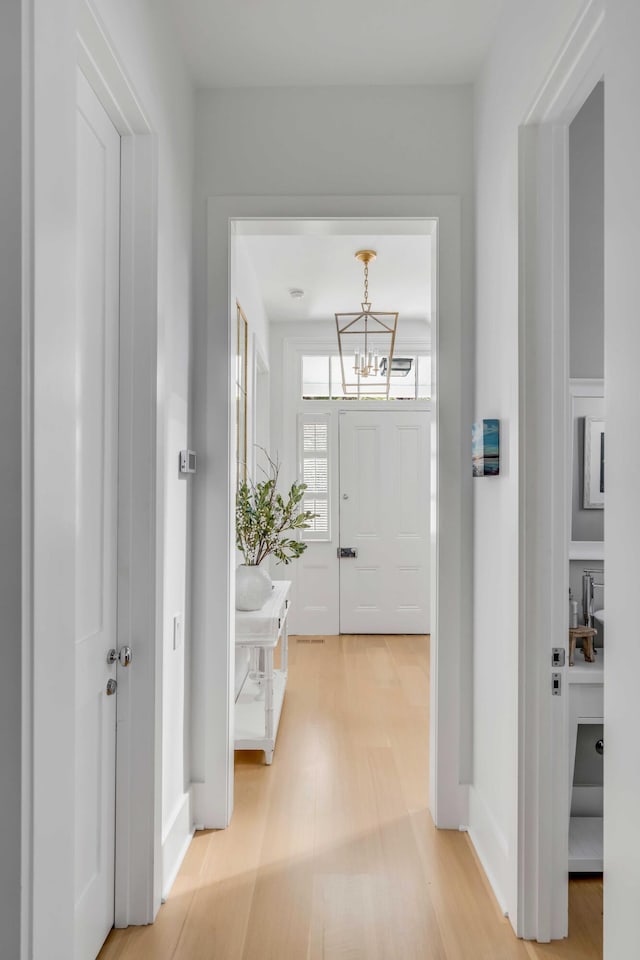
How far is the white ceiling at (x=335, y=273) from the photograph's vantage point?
3.99 m

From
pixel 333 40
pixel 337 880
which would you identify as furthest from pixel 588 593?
pixel 333 40

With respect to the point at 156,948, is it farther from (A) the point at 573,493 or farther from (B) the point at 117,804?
(A) the point at 573,493

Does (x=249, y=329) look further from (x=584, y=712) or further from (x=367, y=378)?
(x=584, y=712)

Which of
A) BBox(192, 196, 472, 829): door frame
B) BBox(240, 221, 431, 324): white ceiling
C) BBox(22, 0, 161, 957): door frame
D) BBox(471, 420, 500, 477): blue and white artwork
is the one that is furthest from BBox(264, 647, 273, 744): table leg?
BBox(240, 221, 431, 324): white ceiling

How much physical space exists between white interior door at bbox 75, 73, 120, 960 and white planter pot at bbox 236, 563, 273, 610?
1343 millimetres

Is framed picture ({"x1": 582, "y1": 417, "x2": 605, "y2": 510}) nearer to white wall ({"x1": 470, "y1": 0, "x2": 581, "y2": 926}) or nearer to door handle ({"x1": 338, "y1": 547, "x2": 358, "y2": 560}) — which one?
white wall ({"x1": 470, "y1": 0, "x2": 581, "y2": 926})

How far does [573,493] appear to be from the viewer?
7.97ft

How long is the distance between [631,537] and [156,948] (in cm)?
169

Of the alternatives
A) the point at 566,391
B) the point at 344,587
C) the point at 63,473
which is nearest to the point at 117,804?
the point at 63,473

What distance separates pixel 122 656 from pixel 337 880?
3.44ft

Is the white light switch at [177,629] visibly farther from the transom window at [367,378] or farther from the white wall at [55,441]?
the transom window at [367,378]

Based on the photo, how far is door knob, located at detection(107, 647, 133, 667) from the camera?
70.9 inches

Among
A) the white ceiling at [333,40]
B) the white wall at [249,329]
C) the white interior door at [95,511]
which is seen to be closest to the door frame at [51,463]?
the white interior door at [95,511]

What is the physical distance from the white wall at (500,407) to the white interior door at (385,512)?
3383mm
